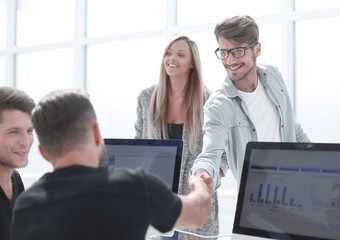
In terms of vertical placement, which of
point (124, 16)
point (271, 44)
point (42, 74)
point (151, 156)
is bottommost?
point (151, 156)

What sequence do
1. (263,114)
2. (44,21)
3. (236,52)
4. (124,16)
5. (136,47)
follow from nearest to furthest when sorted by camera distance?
(236,52), (263,114), (136,47), (124,16), (44,21)

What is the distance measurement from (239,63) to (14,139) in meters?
1.12

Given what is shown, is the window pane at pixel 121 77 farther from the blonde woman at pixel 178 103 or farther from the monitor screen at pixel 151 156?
A: the monitor screen at pixel 151 156

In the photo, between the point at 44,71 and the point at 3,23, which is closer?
the point at 44,71

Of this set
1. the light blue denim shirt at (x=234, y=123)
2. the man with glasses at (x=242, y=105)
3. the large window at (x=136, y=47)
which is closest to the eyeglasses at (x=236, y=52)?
the man with glasses at (x=242, y=105)

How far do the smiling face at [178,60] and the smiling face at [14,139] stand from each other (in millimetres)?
1421

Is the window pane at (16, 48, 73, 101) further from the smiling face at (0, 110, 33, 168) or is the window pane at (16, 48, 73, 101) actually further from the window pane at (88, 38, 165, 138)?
the smiling face at (0, 110, 33, 168)

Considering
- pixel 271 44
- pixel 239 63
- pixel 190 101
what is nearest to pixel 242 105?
pixel 239 63

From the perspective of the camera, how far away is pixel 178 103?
3.29 meters

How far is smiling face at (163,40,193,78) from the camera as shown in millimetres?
3238

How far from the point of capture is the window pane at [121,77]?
5.40 m

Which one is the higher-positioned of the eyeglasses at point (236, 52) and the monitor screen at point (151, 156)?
the eyeglasses at point (236, 52)

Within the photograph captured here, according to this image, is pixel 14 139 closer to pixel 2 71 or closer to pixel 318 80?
pixel 318 80

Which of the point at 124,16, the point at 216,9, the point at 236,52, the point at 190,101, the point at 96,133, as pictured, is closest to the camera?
the point at 96,133
